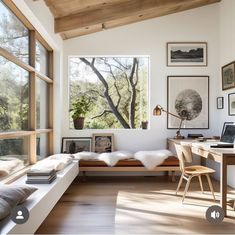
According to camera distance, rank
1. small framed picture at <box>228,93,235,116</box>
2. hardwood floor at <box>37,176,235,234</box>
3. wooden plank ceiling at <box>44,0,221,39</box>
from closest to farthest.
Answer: hardwood floor at <box>37,176,235,234</box> < wooden plank ceiling at <box>44,0,221,39</box> < small framed picture at <box>228,93,235,116</box>

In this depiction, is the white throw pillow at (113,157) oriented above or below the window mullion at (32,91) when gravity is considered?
below

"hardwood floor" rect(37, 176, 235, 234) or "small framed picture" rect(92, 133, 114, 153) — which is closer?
"hardwood floor" rect(37, 176, 235, 234)

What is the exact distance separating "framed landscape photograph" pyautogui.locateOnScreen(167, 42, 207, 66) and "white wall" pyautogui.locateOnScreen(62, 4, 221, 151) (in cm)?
8

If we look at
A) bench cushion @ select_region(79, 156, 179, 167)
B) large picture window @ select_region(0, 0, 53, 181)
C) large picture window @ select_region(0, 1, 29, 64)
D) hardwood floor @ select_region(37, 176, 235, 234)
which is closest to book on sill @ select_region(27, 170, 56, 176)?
large picture window @ select_region(0, 0, 53, 181)

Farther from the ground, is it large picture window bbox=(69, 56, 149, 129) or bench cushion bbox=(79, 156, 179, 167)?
large picture window bbox=(69, 56, 149, 129)

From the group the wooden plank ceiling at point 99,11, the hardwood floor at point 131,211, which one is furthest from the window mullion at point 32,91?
the hardwood floor at point 131,211

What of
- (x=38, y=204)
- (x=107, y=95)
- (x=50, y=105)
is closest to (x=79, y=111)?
(x=50, y=105)

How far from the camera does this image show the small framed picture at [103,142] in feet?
17.7

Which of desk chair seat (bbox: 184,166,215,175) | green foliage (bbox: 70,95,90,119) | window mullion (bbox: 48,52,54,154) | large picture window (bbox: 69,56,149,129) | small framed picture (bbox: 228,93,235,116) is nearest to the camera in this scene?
desk chair seat (bbox: 184,166,215,175)

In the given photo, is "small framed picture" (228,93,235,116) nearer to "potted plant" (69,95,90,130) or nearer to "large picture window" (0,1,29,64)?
"potted plant" (69,95,90,130)

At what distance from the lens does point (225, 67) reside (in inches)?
200

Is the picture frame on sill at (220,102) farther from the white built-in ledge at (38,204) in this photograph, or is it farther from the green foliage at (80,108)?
the white built-in ledge at (38,204)

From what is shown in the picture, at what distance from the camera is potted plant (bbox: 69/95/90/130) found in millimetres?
5379

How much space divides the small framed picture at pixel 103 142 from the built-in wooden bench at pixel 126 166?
58 cm
